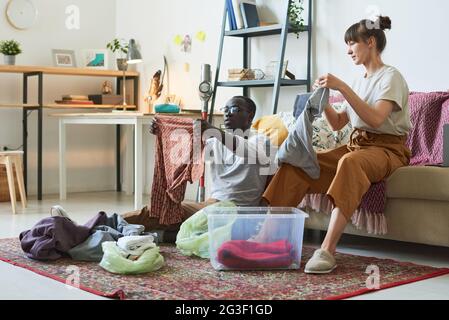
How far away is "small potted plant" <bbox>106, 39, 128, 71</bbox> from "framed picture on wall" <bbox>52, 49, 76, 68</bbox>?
13.5 inches

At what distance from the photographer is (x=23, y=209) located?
554 centimetres

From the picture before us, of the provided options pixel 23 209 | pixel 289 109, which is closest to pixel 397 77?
pixel 289 109

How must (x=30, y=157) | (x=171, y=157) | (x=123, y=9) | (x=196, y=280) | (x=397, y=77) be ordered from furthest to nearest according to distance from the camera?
(x=123, y=9) → (x=30, y=157) → (x=171, y=157) → (x=397, y=77) → (x=196, y=280)

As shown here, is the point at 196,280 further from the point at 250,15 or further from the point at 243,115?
the point at 250,15

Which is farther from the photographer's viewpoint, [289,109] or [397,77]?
[289,109]

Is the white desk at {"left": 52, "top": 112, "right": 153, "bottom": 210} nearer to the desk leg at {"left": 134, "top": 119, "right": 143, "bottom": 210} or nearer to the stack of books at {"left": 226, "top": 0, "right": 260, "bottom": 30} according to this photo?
the desk leg at {"left": 134, "top": 119, "right": 143, "bottom": 210}

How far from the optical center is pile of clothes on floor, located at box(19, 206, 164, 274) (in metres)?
3.13

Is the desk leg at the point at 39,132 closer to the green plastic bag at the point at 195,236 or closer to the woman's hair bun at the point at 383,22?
the green plastic bag at the point at 195,236

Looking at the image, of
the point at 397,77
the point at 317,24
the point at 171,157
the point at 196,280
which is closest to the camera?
the point at 196,280

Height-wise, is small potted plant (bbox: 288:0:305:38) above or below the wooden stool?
above

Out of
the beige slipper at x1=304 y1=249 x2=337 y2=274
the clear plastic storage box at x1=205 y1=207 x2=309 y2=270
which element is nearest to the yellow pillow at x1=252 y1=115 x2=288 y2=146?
the clear plastic storage box at x1=205 y1=207 x2=309 y2=270

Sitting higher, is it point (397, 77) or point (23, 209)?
point (397, 77)

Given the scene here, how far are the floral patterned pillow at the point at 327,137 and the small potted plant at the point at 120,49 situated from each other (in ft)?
9.76

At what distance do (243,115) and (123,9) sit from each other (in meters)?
3.71
